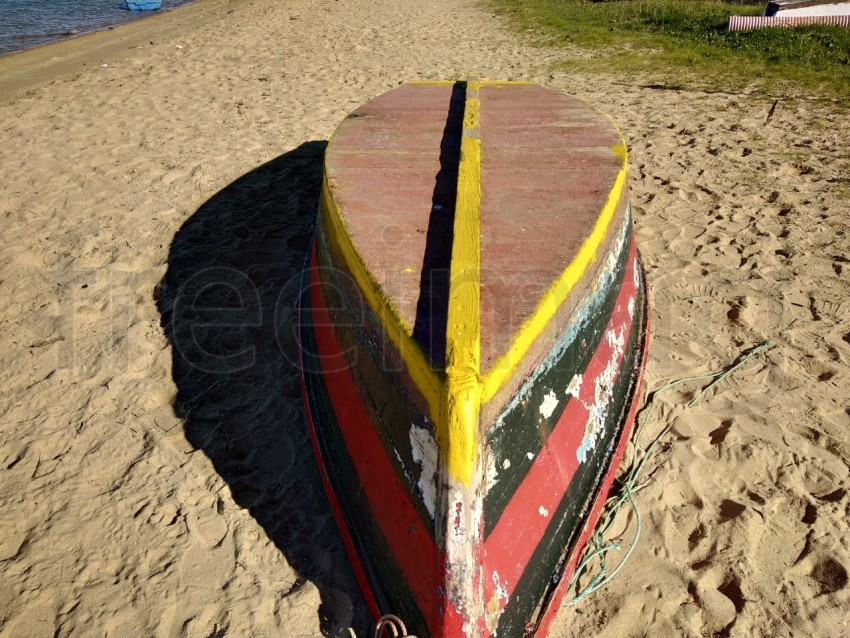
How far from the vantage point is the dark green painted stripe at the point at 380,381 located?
1.85 metres

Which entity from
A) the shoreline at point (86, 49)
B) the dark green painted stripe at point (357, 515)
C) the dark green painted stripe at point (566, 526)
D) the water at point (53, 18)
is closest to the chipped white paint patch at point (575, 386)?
the dark green painted stripe at point (566, 526)

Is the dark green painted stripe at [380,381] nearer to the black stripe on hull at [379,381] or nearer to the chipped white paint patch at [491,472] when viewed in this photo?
the black stripe on hull at [379,381]

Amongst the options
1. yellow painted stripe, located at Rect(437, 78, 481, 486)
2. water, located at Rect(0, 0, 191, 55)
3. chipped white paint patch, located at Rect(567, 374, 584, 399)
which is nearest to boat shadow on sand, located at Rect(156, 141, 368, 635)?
yellow painted stripe, located at Rect(437, 78, 481, 486)

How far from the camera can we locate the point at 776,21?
9.91m

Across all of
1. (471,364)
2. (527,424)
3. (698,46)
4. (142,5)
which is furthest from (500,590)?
(142,5)

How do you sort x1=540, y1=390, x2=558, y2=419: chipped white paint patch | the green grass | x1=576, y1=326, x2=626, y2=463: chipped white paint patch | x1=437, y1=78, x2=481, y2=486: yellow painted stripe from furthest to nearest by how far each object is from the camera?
the green grass, x1=576, y1=326, x2=626, y2=463: chipped white paint patch, x1=540, y1=390, x2=558, y2=419: chipped white paint patch, x1=437, y1=78, x2=481, y2=486: yellow painted stripe

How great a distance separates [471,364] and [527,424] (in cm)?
43

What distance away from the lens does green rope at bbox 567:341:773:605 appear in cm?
225

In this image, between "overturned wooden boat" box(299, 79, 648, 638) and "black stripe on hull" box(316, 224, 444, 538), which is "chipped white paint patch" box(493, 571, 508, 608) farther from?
"black stripe on hull" box(316, 224, 444, 538)

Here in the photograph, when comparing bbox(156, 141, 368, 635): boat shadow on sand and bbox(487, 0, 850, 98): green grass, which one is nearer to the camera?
bbox(156, 141, 368, 635): boat shadow on sand

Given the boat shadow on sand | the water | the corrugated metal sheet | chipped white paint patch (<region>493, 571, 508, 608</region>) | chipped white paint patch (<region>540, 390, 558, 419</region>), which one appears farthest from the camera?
the water

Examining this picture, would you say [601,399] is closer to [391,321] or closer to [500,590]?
[500,590]

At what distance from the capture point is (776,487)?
8.39 feet

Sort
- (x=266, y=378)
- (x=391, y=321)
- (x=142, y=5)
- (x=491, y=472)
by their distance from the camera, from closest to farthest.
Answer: (x=491, y=472) → (x=391, y=321) → (x=266, y=378) → (x=142, y=5)
